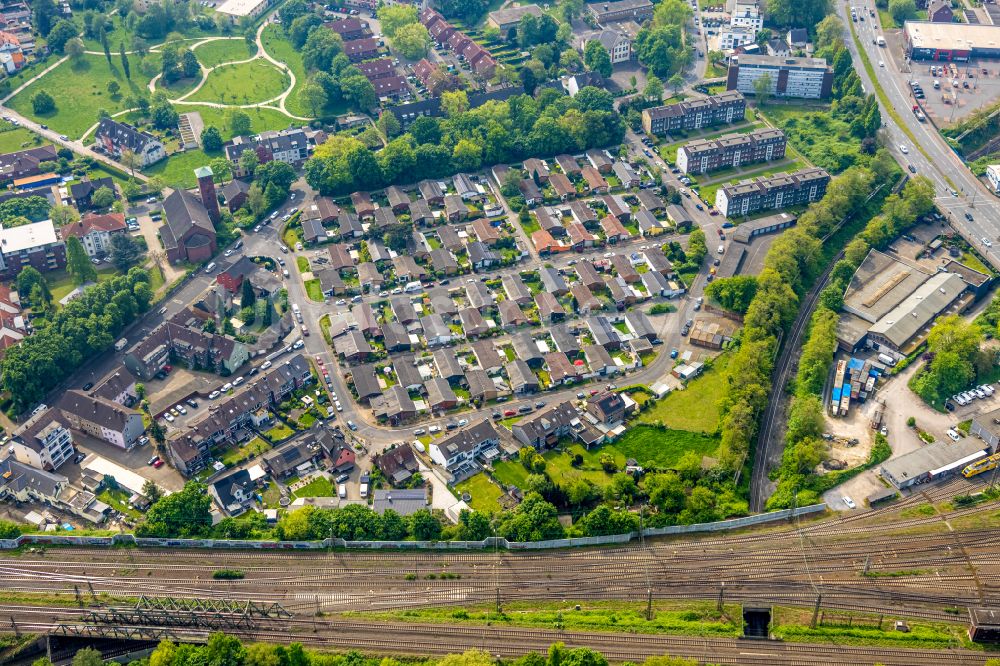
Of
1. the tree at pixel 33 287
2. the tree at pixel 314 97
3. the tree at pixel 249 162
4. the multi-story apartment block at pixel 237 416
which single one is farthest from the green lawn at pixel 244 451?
the tree at pixel 314 97

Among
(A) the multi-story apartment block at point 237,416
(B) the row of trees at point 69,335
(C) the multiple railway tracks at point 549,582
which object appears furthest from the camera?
(B) the row of trees at point 69,335

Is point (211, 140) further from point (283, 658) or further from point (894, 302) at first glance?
point (894, 302)

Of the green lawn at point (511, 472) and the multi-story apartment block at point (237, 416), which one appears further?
the multi-story apartment block at point (237, 416)

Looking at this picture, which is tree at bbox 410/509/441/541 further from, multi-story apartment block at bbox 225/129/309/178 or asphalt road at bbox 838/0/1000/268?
asphalt road at bbox 838/0/1000/268

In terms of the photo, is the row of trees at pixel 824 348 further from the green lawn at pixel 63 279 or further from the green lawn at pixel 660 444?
the green lawn at pixel 63 279

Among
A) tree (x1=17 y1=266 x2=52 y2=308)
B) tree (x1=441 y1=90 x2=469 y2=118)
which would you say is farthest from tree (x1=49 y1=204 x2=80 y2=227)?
tree (x1=441 y1=90 x2=469 y2=118)

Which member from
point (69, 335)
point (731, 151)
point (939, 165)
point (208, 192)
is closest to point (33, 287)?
point (69, 335)

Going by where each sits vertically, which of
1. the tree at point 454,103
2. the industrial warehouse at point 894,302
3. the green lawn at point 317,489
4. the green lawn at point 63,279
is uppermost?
the tree at point 454,103

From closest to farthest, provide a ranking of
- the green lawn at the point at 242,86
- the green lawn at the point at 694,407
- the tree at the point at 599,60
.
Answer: the green lawn at the point at 694,407, the green lawn at the point at 242,86, the tree at the point at 599,60
